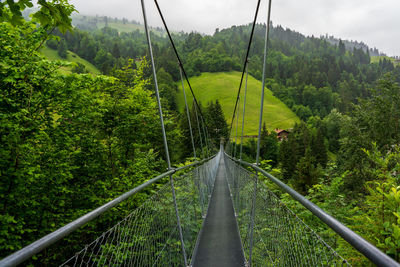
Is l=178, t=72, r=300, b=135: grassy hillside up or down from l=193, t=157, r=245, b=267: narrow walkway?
up

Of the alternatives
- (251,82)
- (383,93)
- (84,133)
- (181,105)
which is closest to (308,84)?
(251,82)

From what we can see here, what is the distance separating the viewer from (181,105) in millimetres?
52281

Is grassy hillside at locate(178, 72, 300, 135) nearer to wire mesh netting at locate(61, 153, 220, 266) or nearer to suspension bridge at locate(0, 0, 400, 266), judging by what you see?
suspension bridge at locate(0, 0, 400, 266)

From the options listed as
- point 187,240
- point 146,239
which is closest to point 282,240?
point 146,239

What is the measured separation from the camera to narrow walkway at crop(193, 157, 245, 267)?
2783 millimetres

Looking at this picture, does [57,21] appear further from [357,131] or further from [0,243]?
[357,131]

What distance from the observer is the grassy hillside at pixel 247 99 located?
56.3 m

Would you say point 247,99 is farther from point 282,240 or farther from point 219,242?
point 282,240

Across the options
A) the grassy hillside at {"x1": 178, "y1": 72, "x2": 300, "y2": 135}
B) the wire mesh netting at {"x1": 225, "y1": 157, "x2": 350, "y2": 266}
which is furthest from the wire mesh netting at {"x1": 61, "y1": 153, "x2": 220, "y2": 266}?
the grassy hillside at {"x1": 178, "y1": 72, "x2": 300, "y2": 135}

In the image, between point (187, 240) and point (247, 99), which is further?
point (247, 99)

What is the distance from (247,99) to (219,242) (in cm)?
5949

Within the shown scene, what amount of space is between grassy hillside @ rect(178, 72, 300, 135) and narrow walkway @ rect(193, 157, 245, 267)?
156 ft

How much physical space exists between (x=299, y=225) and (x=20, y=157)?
202 inches

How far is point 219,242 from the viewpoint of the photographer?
11.0ft
